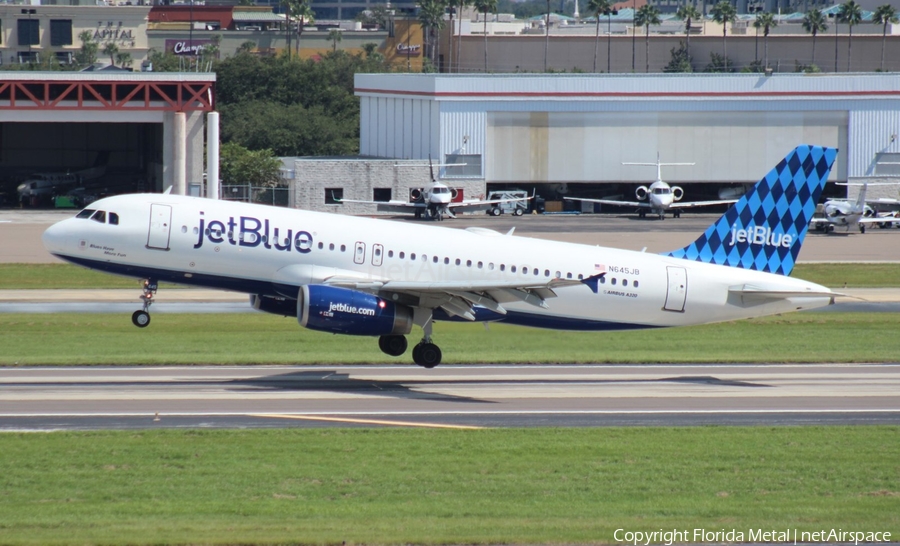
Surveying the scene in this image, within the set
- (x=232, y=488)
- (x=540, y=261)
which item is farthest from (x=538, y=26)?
(x=232, y=488)

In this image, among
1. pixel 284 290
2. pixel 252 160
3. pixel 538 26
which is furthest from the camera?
pixel 538 26

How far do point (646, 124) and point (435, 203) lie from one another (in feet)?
76.7

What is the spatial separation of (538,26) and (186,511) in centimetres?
18458

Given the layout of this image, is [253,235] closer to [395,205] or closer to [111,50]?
[395,205]

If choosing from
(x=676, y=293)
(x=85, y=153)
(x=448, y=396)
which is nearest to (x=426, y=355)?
(x=448, y=396)

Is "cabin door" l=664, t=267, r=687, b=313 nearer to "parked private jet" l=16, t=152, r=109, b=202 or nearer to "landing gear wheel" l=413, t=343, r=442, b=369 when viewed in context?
"landing gear wheel" l=413, t=343, r=442, b=369

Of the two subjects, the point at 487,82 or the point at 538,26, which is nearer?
the point at 487,82

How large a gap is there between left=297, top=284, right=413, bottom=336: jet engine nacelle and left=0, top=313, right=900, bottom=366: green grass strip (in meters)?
3.52

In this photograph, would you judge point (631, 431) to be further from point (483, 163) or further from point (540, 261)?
point (483, 163)

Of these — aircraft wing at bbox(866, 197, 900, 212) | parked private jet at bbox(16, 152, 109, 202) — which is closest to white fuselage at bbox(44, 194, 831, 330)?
aircraft wing at bbox(866, 197, 900, 212)

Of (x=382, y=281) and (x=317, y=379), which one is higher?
(x=382, y=281)

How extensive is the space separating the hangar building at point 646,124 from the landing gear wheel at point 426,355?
72.0 m

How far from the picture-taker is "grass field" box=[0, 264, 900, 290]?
58.1 m

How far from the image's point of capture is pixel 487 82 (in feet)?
345
